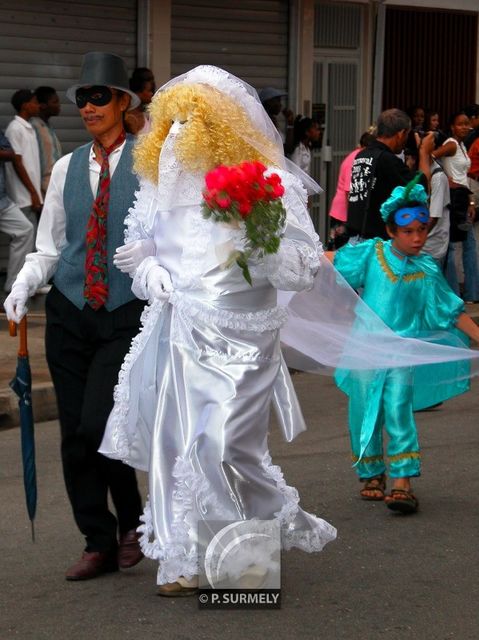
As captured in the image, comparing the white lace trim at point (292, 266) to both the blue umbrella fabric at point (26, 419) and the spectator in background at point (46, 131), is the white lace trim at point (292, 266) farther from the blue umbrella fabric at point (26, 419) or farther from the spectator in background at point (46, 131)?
the spectator in background at point (46, 131)

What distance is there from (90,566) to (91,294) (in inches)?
42.1

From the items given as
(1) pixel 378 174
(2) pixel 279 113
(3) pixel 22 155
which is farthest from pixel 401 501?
(2) pixel 279 113

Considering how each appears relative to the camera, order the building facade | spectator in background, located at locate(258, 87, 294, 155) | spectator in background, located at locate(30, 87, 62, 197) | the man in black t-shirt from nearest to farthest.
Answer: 1. the man in black t-shirt
2. spectator in background, located at locate(30, 87, 62, 197)
3. spectator in background, located at locate(258, 87, 294, 155)
4. the building facade

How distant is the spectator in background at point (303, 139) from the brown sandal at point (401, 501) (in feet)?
30.5

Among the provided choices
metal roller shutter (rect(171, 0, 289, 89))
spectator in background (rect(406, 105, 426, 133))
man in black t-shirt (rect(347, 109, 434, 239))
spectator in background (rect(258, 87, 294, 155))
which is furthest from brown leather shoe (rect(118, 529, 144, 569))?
spectator in background (rect(406, 105, 426, 133))

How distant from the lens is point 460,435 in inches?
339

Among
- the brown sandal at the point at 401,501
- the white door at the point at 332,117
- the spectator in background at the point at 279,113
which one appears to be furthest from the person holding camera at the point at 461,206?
the brown sandal at the point at 401,501

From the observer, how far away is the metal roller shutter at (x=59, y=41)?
14117 mm

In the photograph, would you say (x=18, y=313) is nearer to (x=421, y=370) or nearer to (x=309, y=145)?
(x=421, y=370)

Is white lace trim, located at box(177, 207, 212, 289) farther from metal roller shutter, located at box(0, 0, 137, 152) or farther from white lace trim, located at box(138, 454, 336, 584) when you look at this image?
metal roller shutter, located at box(0, 0, 137, 152)

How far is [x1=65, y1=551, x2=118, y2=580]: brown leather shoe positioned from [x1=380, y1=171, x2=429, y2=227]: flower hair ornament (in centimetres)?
227

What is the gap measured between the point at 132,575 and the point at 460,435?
11.5 ft

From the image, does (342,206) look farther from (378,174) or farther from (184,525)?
(184,525)

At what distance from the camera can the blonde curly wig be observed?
204 inches
